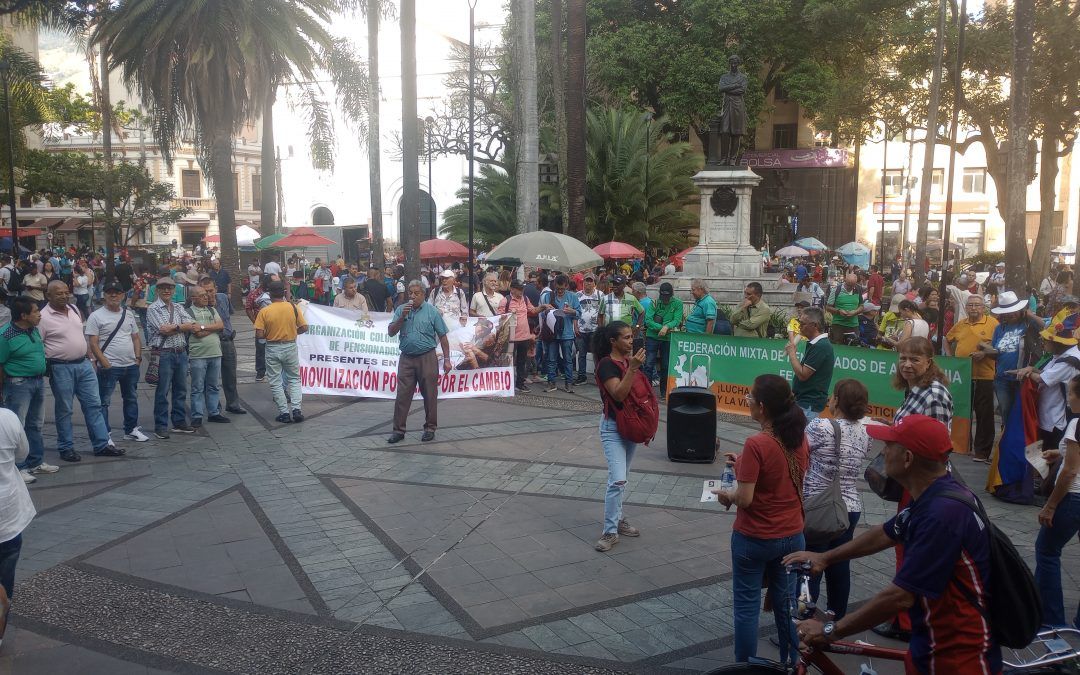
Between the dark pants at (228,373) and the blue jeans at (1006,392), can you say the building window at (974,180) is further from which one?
the dark pants at (228,373)

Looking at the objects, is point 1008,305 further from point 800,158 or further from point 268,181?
point 800,158

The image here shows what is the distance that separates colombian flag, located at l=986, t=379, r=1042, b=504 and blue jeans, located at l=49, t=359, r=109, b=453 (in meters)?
9.05

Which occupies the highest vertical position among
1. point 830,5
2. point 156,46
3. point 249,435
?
point 830,5

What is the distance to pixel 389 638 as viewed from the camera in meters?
5.24

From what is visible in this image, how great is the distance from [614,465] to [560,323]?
23.3 ft

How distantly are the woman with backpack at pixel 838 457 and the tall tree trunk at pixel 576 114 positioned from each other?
17.1m

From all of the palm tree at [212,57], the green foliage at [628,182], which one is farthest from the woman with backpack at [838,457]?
the green foliage at [628,182]

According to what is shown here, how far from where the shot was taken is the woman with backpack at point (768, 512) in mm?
4266

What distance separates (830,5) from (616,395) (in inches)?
1322

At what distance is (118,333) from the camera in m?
9.77

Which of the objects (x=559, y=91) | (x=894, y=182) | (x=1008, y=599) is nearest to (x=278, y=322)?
(x=1008, y=599)

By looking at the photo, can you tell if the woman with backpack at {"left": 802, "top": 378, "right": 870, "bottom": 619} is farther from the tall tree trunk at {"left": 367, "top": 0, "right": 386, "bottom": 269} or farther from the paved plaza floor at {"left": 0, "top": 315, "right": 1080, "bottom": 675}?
the tall tree trunk at {"left": 367, "top": 0, "right": 386, "bottom": 269}

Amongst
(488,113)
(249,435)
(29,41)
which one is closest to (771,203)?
(488,113)

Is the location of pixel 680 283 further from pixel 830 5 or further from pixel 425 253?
pixel 830 5
